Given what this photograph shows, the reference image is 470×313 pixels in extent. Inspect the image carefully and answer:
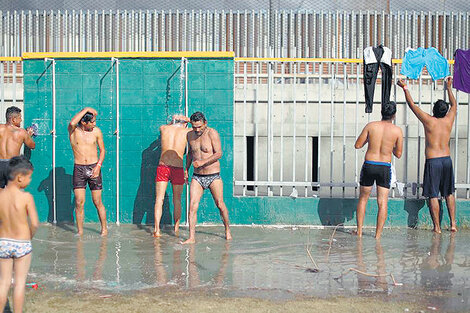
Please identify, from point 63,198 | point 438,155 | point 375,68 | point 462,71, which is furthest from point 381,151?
point 63,198

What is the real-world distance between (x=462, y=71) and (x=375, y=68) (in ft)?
4.23

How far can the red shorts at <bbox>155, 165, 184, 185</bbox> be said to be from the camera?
921 centimetres

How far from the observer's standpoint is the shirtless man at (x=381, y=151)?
872 centimetres

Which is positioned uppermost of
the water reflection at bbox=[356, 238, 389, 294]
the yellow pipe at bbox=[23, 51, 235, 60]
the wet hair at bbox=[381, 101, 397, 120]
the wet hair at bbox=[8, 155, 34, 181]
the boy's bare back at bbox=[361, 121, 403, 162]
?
the yellow pipe at bbox=[23, 51, 235, 60]

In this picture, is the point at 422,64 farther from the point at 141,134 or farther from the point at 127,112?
the point at 127,112

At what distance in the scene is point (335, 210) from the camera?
9711mm

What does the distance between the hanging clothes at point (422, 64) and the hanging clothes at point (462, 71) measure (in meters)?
0.28

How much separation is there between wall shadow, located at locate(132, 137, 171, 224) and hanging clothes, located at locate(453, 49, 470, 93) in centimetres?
441

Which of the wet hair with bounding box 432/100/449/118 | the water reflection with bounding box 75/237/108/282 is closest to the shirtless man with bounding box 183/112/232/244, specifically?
the water reflection with bounding box 75/237/108/282

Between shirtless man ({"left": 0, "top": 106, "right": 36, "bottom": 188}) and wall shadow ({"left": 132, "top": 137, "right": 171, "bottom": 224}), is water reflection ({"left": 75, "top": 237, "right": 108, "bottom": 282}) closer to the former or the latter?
wall shadow ({"left": 132, "top": 137, "right": 171, "bottom": 224})

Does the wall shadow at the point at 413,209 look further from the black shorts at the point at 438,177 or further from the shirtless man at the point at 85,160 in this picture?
the shirtless man at the point at 85,160

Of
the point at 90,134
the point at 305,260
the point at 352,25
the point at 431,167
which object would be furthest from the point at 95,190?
the point at 352,25

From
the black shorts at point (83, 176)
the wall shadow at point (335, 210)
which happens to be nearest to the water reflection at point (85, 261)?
the black shorts at point (83, 176)

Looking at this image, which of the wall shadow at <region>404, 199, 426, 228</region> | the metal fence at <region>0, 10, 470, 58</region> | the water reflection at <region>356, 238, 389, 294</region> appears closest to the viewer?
the water reflection at <region>356, 238, 389, 294</region>
